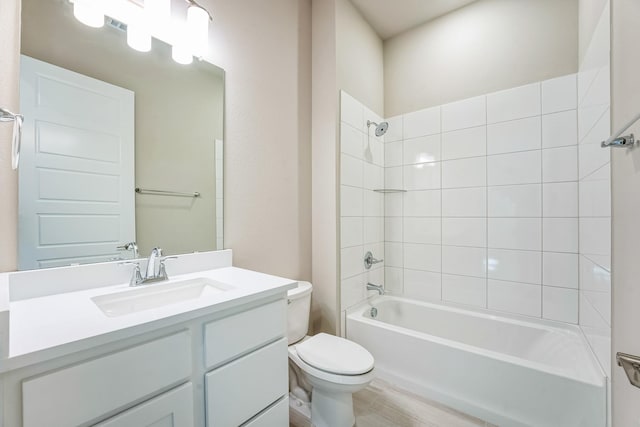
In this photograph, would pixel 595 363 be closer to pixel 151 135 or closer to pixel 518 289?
pixel 518 289

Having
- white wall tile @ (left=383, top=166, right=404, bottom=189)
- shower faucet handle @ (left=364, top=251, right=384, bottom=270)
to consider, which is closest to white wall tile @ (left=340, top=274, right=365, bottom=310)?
shower faucet handle @ (left=364, top=251, right=384, bottom=270)

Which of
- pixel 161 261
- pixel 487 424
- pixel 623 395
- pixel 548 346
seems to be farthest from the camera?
pixel 548 346

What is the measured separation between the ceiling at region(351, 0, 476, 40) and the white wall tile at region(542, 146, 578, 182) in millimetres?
1327

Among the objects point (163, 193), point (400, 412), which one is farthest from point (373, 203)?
point (163, 193)

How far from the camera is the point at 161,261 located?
3.87 feet

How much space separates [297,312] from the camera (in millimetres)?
1576

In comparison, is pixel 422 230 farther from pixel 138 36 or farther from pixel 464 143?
pixel 138 36

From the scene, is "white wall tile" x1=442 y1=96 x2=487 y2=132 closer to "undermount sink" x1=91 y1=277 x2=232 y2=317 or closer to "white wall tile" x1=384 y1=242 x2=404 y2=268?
"white wall tile" x1=384 y1=242 x2=404 y2=268

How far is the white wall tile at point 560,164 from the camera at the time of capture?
5.55 feet

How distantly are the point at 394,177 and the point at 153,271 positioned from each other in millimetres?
1991

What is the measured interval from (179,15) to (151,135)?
2.03ft

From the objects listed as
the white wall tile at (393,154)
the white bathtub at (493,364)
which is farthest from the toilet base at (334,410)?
the white wall tile at (393,154)

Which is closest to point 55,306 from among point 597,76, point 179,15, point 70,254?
point 70,254

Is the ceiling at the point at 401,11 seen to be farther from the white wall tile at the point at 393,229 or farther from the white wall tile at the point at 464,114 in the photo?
the white wall tile at the point at 393,229
